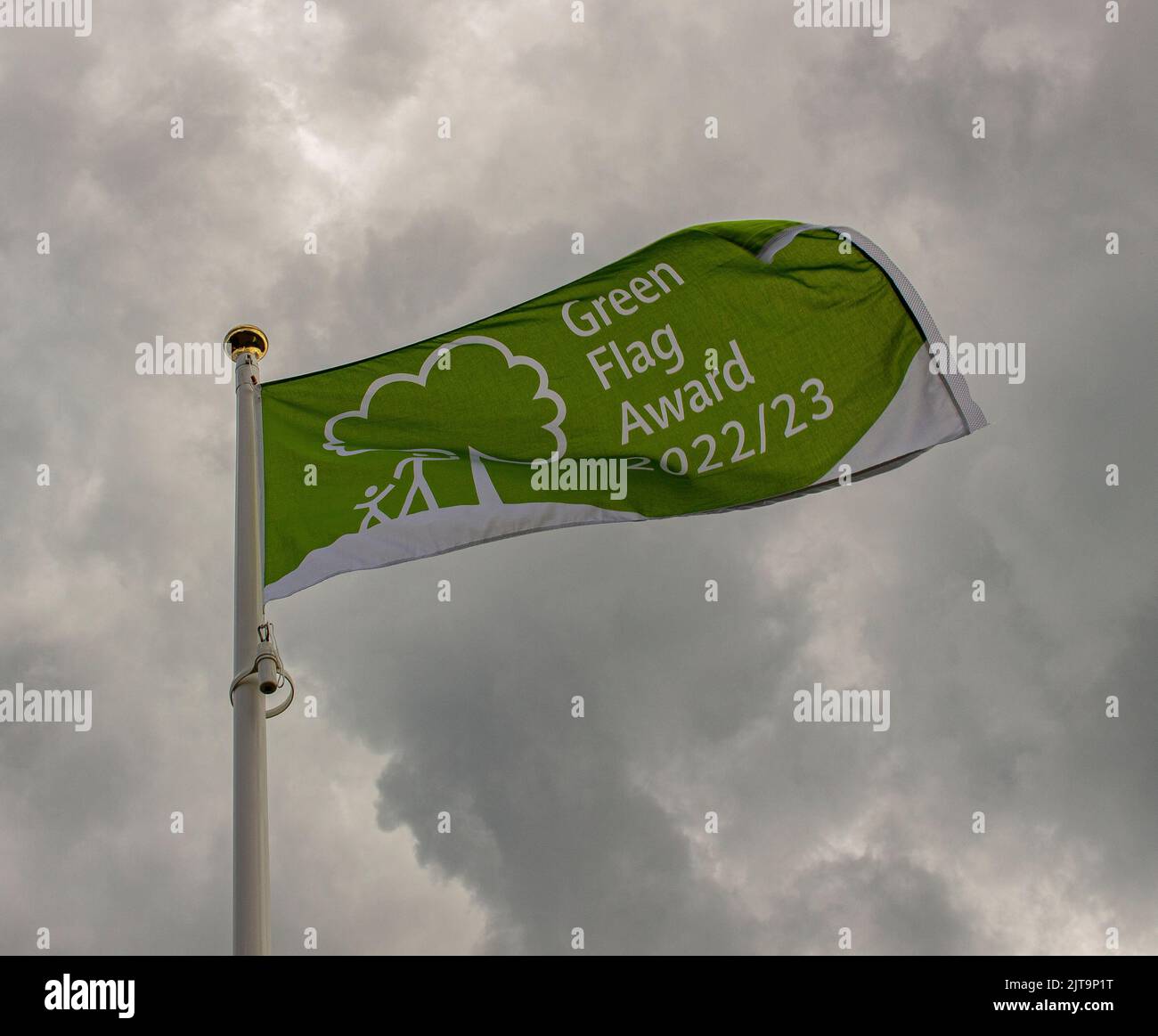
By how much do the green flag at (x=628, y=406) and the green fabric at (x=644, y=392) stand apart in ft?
0.06

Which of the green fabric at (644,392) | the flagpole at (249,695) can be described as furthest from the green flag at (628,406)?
the flagpole at (249,695)

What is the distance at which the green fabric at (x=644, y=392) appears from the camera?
535 inches

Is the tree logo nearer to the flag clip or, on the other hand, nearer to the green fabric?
the green fabric

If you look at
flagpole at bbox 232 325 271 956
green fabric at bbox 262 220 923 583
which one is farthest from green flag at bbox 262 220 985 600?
flagpole at bbox 232 325 271 956

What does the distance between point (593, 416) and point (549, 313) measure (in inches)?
44.6

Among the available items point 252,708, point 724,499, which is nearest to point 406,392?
point 724,499

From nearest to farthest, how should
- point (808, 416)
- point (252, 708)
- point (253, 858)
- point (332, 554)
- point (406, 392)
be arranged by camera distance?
point (253, 858) < point (252, 708) < point (332, 554) < point (406, 392) < point (808, 416)

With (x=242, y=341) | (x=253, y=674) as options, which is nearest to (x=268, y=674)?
(x=253, y=674)

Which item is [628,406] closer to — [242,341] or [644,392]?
[644,392]

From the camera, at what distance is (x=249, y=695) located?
35.4ft

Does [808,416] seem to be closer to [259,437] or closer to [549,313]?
[549,313]

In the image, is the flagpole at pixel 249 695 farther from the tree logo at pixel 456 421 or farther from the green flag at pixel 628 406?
the tree logo at pixel 456 421

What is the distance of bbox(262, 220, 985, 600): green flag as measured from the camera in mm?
13531

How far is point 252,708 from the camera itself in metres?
10.7
